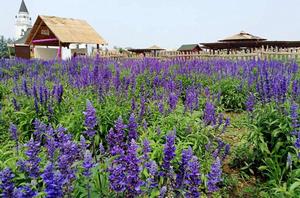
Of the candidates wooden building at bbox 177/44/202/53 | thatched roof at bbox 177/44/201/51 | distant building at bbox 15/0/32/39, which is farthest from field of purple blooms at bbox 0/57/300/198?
distant building at bbox 15/0/32/39

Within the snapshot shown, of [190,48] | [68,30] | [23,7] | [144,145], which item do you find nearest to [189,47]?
Answer: [190,48]

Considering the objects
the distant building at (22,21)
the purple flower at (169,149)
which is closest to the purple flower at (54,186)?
the purple flower at (169,149)

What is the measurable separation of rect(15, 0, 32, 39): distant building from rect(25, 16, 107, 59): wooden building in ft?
215

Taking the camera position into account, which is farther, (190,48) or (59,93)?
(190,48)

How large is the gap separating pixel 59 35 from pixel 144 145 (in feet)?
93.2

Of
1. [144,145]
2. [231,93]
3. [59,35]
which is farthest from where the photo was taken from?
[59,35]

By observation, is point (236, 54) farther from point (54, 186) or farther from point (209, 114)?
point (54, 186)

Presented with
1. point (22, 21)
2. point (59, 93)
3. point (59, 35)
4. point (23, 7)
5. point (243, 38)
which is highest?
point (23, 7)

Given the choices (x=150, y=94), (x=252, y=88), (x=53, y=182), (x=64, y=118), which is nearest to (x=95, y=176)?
(x=53, y=182)

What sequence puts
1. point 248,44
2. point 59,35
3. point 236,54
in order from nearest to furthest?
1. point 236,54
2. point 248,44
3. point 59,35

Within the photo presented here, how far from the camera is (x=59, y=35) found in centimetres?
2881

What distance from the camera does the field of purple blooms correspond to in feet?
6.55

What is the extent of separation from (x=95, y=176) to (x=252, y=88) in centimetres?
489

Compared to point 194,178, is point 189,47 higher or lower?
higher
